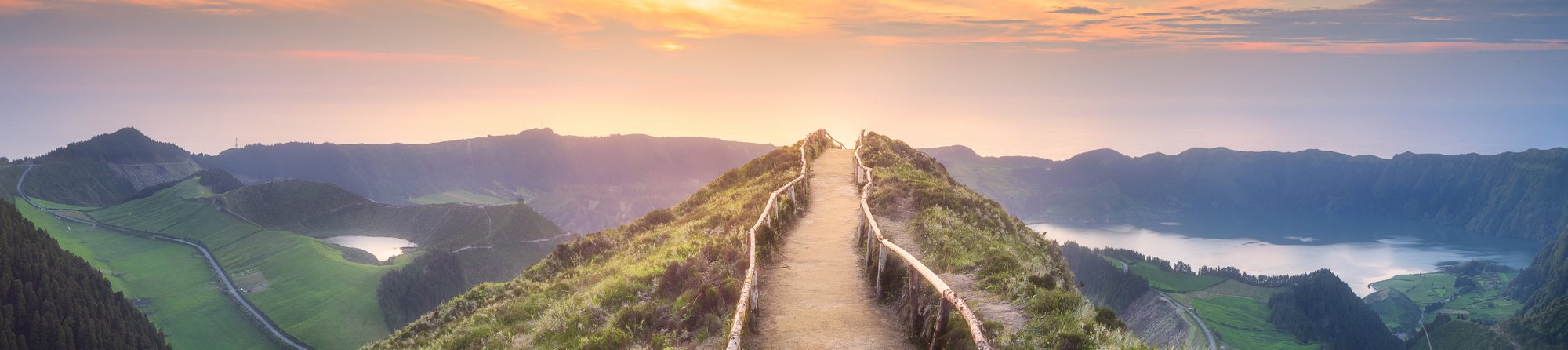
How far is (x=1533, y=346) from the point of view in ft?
492

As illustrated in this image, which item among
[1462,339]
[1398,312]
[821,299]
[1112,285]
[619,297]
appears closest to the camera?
[821,299]

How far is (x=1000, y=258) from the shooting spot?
14422 mm

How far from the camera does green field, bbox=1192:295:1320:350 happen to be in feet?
518

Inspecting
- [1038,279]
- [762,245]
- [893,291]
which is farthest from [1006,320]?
[762,245]

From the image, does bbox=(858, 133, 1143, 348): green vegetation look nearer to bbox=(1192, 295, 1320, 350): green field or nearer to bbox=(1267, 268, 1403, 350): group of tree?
bbox=(1192, 295, 1320, 350): green field

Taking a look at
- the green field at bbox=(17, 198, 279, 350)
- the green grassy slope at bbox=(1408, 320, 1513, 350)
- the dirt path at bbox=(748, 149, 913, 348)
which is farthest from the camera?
the green grassy slope at bbox=(1408, 320, 1513, 350)

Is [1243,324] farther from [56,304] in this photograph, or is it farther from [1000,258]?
[56,304]

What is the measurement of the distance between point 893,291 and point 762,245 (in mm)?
4886

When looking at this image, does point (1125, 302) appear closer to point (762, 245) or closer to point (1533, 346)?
point (1533, 346)

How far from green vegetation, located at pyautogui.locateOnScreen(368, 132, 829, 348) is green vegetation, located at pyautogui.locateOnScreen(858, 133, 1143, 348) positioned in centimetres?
398

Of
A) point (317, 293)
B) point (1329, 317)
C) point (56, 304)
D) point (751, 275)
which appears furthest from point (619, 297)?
point (1329, 317)

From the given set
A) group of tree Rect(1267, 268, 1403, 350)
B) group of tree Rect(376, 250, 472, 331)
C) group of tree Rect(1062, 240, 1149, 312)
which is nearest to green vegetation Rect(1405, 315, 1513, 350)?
group of tree Rect(1267, 268, 1403, 350)

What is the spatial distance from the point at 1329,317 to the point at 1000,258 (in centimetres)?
21566

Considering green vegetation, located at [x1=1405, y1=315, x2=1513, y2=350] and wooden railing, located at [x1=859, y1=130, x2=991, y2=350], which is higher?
wooden railing, located at [x1=859, y1=130, x2=991, y2=350]
